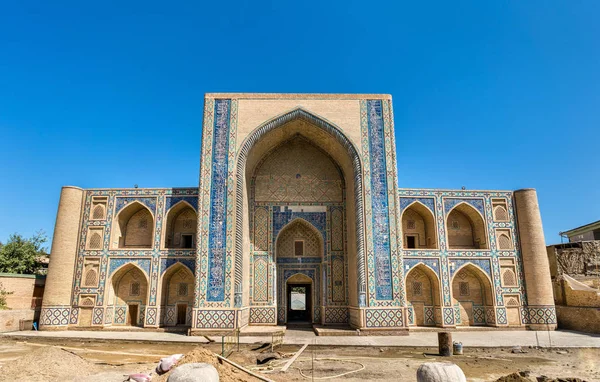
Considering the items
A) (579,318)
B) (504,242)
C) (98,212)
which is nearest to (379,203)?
(504,242)

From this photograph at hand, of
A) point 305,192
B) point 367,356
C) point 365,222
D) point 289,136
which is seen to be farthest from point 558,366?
point 289,136

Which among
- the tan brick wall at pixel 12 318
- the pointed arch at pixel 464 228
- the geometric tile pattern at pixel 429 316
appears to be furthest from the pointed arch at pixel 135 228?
the pointed arch at pixel 464 228

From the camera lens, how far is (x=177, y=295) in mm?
15180

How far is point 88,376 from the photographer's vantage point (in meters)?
6.77

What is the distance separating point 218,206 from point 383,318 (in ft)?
22.1

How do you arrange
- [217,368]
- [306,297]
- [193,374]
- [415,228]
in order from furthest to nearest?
A: [306,297] → [415,228] → [217,368] → [193,374]

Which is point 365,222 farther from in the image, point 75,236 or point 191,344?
point 75,236

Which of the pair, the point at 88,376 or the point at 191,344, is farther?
the point at 191,344

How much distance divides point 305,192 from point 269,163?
1.93 metres

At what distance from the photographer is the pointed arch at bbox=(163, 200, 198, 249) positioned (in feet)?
52.2

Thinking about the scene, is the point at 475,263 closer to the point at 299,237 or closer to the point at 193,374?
the point at 299,237

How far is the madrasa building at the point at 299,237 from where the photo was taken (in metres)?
13.7

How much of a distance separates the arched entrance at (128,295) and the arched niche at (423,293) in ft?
33.7

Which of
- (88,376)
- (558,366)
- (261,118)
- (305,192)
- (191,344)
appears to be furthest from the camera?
(305,192)
